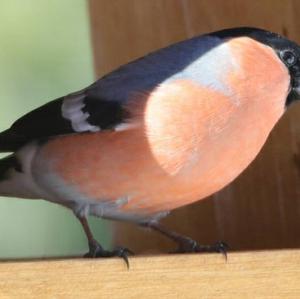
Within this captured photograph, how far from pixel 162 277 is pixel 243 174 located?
44 centimetres

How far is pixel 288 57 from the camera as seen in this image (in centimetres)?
97

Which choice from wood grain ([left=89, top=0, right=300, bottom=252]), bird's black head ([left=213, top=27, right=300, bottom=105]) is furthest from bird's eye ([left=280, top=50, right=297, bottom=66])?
wood grain ([left=89, top=0, right=300, bottom=252])

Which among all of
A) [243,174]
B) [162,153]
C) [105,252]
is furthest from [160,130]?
[243,174]

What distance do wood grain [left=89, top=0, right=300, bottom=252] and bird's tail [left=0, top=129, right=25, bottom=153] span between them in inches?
11.6

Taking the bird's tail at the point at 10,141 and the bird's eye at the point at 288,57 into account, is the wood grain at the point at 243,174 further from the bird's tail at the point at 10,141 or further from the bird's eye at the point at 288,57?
the bird's tail at the point at 10,141

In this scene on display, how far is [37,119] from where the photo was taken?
3.18 feet

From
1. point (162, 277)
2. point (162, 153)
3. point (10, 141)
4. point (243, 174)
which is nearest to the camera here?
point (162, 277)

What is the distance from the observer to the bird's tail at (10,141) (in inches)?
38.5

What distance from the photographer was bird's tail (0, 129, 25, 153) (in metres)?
0.98

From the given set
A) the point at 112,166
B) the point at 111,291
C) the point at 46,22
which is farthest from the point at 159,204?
the point at 46,22

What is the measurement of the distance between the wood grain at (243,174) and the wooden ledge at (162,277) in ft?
1.18

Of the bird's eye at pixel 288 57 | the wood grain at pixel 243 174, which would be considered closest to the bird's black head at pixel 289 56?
the bird's eye at pixel 288 57

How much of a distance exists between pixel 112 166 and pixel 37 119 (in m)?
0.13

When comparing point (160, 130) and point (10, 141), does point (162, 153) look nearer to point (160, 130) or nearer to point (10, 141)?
point (160, 130)
